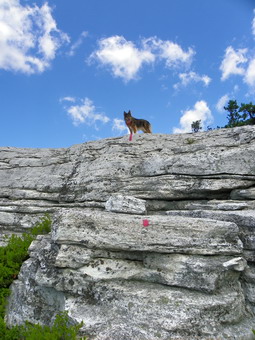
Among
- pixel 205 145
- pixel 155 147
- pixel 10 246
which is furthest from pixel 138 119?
pixel 10 246

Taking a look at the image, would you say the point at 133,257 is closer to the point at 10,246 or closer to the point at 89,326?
the point at 89,326

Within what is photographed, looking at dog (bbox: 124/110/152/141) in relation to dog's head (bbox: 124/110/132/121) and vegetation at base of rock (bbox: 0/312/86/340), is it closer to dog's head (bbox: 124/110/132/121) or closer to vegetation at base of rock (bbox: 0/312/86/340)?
dog's head (bbox: 124/110/132/121)

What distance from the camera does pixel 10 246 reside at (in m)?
9.99

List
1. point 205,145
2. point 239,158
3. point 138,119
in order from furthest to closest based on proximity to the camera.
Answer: point 138,119
point 205,145
point 239,158

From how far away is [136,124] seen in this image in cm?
1809

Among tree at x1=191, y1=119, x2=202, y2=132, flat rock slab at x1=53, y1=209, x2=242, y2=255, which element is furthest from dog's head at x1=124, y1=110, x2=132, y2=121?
tree at x1=191, y1=119, x2=202, y2=132

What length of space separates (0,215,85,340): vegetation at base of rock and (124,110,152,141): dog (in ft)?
30.3

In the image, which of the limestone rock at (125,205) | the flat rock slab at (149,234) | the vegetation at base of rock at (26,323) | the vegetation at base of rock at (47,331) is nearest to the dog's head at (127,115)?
the limestone rock at (125,205)

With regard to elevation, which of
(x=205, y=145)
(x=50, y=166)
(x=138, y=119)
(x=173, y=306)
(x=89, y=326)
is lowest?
(x=89, y=326)

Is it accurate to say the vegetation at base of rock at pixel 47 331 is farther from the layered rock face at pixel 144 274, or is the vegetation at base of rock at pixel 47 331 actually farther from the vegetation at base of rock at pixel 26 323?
the layered rock face at pixel 144 274

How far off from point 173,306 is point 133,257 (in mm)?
1668

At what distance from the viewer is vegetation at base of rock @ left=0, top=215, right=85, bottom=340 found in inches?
219

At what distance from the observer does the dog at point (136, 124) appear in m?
17.5

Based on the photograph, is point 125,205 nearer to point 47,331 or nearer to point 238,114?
point 47,331
